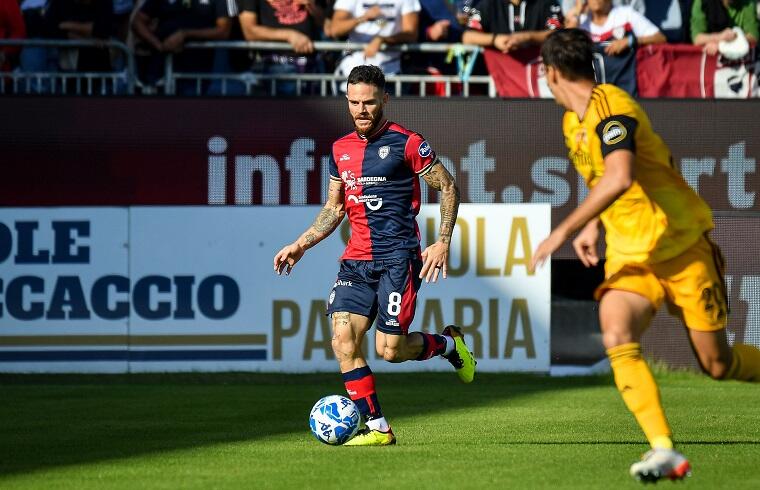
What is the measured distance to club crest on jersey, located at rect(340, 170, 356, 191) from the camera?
31.4 feet

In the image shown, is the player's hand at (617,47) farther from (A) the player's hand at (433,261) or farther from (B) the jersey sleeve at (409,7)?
(A) the player's hand at (433,261)

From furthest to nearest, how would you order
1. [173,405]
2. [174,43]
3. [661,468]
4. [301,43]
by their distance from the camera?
[301,43] < [174,43] < [173,405] < [661,468]

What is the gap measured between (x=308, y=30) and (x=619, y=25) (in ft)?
11.5

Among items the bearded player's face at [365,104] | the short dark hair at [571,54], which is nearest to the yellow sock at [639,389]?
the short dark hair at [571,54]

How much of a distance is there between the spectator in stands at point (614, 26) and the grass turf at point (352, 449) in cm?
366

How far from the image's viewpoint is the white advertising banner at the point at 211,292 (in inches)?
580

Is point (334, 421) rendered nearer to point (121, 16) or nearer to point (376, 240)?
point (376, 240)

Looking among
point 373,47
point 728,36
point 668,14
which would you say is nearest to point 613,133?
point 373,47

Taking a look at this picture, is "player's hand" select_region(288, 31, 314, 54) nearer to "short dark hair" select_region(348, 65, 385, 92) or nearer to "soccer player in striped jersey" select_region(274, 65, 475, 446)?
"soccer player in striped jersey" select_region(274, 65, 475, 446)

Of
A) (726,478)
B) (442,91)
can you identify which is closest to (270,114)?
(442,91)

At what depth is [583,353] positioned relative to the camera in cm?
1517

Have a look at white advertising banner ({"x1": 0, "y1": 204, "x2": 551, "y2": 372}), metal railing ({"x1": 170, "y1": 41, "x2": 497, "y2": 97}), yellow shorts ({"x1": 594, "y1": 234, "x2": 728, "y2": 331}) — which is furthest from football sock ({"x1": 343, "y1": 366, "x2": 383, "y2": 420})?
metal railing ({"x1": 170, "y1": 41, "x2": 497, "y2": 97})

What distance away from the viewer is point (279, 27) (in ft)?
52.6

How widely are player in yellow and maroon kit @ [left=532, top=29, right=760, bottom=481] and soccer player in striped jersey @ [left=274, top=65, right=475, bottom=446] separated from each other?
1.94m
